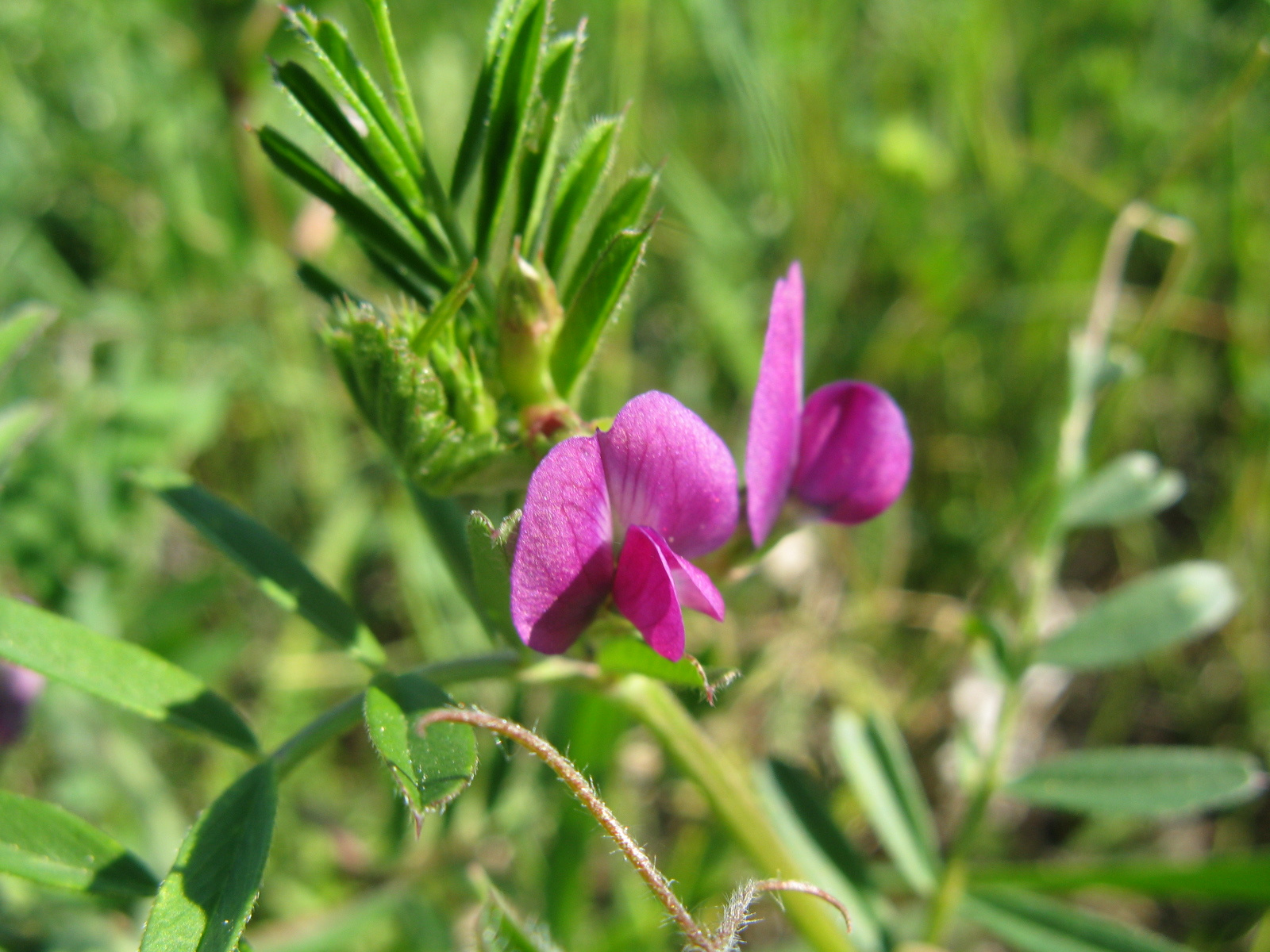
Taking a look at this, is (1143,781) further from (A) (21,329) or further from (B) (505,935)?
(A) (21,329)

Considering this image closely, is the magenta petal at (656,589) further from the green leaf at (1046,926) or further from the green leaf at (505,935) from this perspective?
the green leaf at (1046,926)

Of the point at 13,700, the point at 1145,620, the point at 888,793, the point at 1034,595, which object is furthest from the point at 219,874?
the point at 1145,620

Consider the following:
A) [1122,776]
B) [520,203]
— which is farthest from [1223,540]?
[520,203]

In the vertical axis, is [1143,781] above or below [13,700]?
below

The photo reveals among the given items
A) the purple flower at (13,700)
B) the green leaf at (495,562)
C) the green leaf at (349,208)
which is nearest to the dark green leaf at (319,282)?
the green leaf at (349,208)

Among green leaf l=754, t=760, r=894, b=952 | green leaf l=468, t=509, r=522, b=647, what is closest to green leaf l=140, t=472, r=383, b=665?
green leaf l=468, t=509, r=522, b=647

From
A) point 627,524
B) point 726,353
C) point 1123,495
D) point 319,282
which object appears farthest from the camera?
point 726,353
